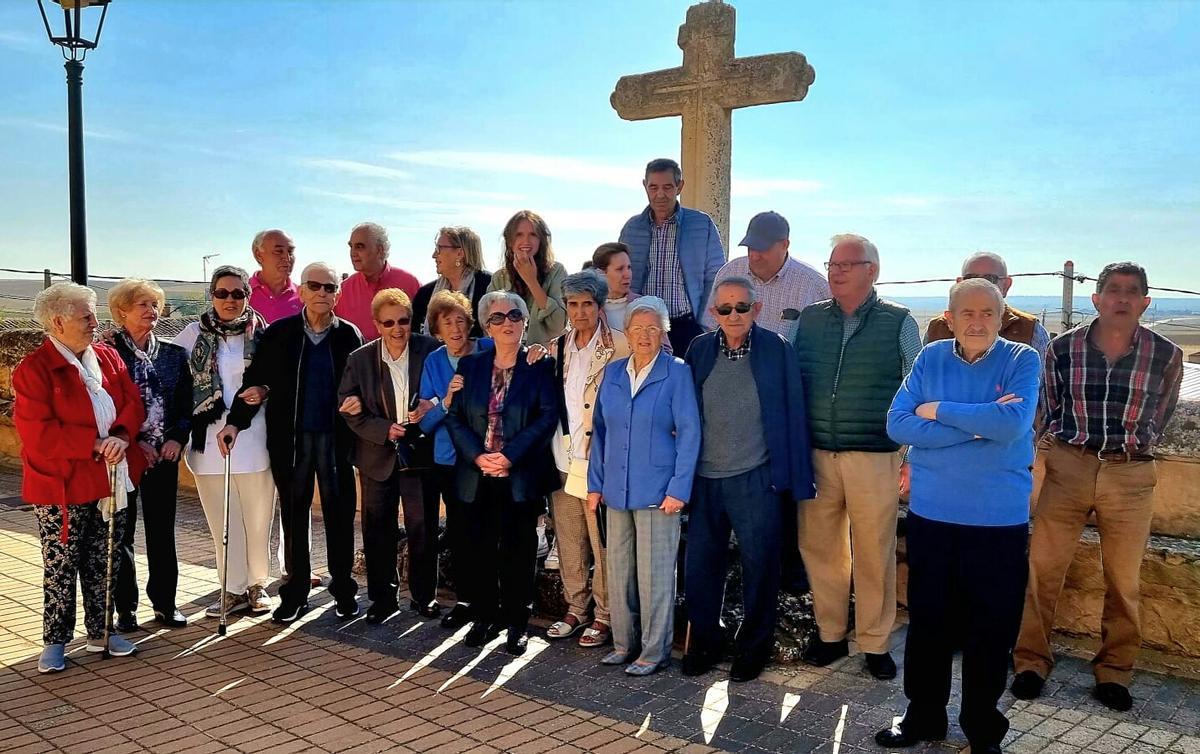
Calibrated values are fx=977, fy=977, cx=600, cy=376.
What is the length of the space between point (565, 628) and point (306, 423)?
182 centimetres

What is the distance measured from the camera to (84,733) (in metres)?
4.02

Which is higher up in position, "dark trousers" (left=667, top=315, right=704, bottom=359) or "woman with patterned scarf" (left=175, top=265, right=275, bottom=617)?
"dark trousers" (left=667, top=315, right=704, bottom=359)

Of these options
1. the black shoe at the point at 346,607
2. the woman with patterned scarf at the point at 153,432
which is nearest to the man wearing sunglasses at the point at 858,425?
the black shoe at the point at 346,607

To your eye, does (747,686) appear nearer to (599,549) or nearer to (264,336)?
(599,549)

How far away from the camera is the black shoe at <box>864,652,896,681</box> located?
14.8 ft

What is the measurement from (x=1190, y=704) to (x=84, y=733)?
15.2ft

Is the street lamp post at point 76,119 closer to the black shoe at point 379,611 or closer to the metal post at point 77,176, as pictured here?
the metal post at point 77,176

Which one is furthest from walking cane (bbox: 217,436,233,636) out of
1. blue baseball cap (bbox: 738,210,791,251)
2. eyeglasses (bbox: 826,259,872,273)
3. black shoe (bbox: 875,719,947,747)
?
black shoe (bbox: 875,719,947,747)

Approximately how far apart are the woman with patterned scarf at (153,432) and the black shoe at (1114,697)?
4.62 metres

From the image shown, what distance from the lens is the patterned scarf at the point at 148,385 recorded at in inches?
205

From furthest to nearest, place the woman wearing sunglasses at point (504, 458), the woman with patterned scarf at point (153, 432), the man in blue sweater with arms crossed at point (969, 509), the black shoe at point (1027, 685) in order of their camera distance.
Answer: the woman with patterned scarf at point (153, 432) → the woman wearing sunglasses at point (504, 458) → the black shoe at point (1027, 685) → the man in blue sweater with arms crossed at point (969, 509)

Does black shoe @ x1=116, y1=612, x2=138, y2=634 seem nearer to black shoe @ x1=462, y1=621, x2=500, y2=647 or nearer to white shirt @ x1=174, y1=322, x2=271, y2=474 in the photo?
white shirt @ x1=174, y1=322, x2=271, y2=474

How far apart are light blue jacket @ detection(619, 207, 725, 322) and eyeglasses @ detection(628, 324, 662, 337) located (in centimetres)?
96

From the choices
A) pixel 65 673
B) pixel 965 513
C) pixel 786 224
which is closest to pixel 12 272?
pixel 65 673
